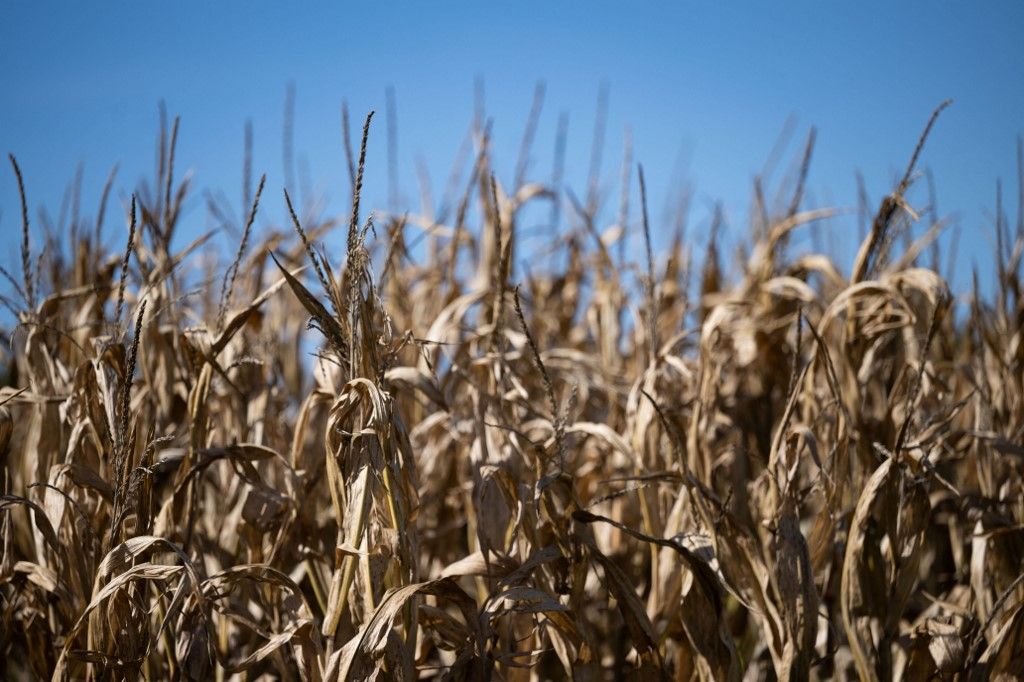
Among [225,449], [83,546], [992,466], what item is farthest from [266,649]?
[992,466]

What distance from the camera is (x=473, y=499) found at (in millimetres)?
1544

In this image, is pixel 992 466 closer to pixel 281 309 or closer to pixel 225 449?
pixel 225 449

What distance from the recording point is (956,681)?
1.56 m

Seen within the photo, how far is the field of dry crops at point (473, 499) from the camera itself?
4.22 ft

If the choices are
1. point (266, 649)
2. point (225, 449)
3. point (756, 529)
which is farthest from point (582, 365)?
point (266, 649)

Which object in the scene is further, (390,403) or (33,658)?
(33,658)

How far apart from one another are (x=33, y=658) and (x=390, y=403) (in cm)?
108

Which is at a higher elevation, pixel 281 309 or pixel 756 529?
pixel 281 309

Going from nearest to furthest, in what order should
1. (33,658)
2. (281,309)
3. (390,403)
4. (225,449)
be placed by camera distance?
(390,403), (225,449), (33,658), (281,309)

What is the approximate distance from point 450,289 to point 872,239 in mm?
1300

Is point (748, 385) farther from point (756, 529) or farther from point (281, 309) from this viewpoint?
point (281, 309)

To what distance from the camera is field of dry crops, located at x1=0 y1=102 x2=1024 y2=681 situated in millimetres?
1285

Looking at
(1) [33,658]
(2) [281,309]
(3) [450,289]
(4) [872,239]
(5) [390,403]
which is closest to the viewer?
(5) [390,403]

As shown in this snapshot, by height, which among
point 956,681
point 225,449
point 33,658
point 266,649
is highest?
point 225,449
